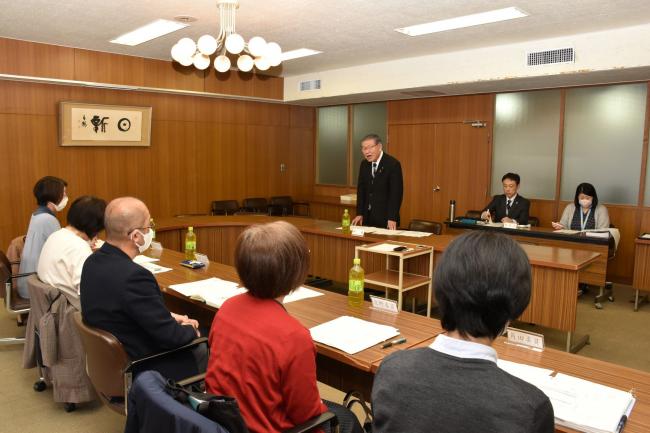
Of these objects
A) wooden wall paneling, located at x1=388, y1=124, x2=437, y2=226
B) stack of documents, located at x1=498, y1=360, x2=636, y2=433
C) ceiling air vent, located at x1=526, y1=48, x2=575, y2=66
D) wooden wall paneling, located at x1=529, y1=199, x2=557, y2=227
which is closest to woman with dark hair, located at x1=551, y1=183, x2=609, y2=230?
wooden wall paneling, located at x1=529, y1=199, x2=557, y2=227

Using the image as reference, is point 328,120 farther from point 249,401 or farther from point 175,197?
point 249,401

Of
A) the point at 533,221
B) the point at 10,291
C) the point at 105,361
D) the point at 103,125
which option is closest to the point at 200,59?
the point at 10,291

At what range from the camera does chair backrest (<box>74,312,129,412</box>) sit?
6.60ft

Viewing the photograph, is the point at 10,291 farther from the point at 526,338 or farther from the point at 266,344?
the point at 526,338

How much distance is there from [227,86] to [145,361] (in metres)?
6.47

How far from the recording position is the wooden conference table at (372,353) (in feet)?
5.62

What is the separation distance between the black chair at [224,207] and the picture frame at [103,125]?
4.66 feet

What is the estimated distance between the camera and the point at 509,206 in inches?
239

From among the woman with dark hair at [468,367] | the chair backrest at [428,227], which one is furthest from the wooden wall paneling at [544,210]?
the woman with dark hair at [468,367]

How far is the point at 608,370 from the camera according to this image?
179cm

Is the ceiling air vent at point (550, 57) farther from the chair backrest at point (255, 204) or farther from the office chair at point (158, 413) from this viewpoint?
the office chair at point (158, 413)

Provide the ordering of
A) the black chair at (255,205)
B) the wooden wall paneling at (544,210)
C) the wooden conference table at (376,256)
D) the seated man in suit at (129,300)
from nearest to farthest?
1. the seated man in suit at (129,300)
2. the wooden conference table at (376,256)
3. the wooden wall paneling at (544,210)
4. the black chair at (255,205)

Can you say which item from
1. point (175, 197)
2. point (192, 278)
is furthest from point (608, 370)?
point (175, 197)

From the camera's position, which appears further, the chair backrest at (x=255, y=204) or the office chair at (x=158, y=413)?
the chair backrest at (x=255, y=204)
